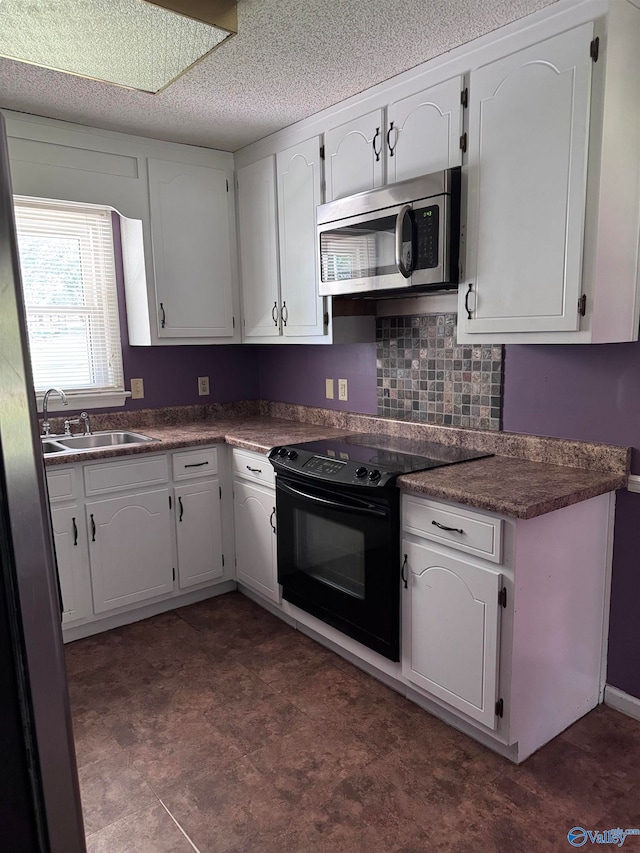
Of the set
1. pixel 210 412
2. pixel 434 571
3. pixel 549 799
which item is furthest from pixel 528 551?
pixel 210 412

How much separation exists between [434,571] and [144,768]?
117cm

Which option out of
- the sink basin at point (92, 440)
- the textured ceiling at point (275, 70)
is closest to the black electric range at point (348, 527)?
the sink basin at point (92, 440)

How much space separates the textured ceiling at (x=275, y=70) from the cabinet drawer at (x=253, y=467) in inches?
63.4

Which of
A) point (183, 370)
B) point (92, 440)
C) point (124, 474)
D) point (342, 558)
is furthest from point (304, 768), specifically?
point (183, 370)

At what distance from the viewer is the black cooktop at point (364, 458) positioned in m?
2.27

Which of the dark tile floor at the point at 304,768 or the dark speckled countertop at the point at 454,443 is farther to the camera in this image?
the dark speckled countertop at the point at 454,443

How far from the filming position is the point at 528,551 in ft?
6.14

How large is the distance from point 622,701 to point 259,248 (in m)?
2.69

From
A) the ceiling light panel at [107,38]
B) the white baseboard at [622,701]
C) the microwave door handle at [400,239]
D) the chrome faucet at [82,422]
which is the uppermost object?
the ceiling light panel at [107,38]

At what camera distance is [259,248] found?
3.32m

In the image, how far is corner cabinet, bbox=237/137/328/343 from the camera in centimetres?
294

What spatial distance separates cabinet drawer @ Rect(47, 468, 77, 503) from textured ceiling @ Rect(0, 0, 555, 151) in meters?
1.61

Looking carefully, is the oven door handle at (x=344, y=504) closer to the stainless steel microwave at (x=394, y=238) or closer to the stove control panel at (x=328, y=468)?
the stove control panel at (x=328, y=468)

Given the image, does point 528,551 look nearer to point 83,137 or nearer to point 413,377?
point 413,377
